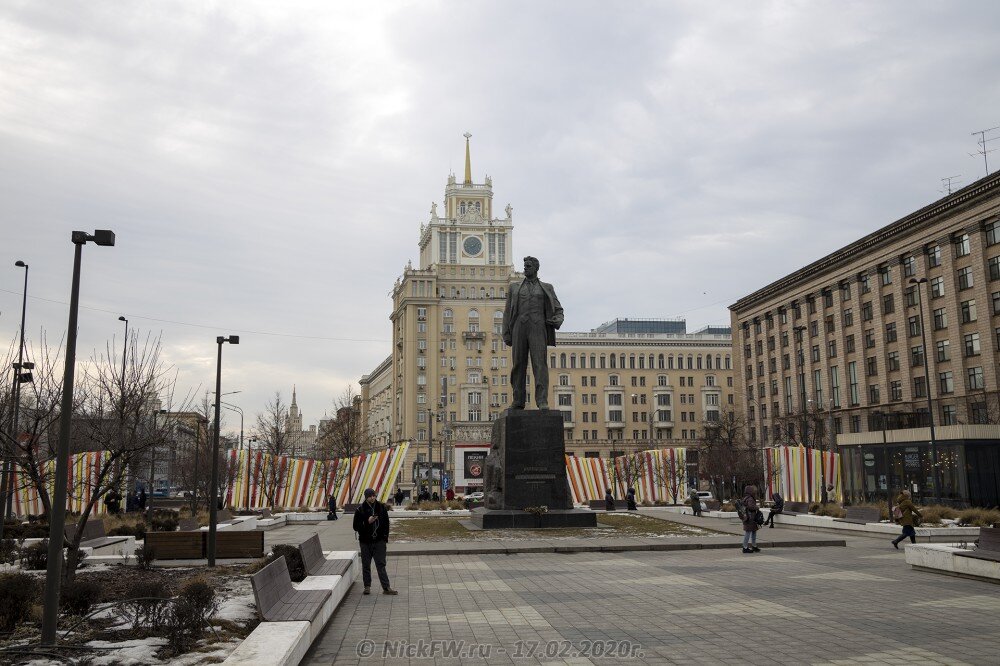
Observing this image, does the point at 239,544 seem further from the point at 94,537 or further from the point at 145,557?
the point at 94,537

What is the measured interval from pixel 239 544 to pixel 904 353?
2033 inches

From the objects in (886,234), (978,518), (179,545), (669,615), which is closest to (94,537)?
(179,545)

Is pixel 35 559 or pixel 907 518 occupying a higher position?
pixel 907 518

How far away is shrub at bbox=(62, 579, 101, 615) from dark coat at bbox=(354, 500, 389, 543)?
3.57 metres

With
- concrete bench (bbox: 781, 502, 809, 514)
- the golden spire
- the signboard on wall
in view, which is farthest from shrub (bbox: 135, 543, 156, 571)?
the golden spire

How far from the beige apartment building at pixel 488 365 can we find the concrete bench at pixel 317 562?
7726cm

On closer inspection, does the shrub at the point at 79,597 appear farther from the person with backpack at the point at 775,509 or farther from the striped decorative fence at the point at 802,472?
the striped decorative fence at the point at 802,472

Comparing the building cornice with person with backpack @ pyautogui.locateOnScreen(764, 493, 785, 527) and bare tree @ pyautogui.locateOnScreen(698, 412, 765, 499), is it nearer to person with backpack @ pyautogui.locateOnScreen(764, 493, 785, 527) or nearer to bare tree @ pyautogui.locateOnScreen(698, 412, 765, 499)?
bare tree @ pyautogui.locateOnScreen(698, 412, 765, 499)

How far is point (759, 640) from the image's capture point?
8.65m

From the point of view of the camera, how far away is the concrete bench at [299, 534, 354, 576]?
455 inches

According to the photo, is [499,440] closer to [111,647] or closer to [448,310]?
[111,647]

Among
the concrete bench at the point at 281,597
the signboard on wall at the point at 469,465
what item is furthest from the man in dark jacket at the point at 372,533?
the signboard on wall at the point at 469,465

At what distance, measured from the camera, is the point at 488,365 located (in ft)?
317

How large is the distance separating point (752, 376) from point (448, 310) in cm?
3701
